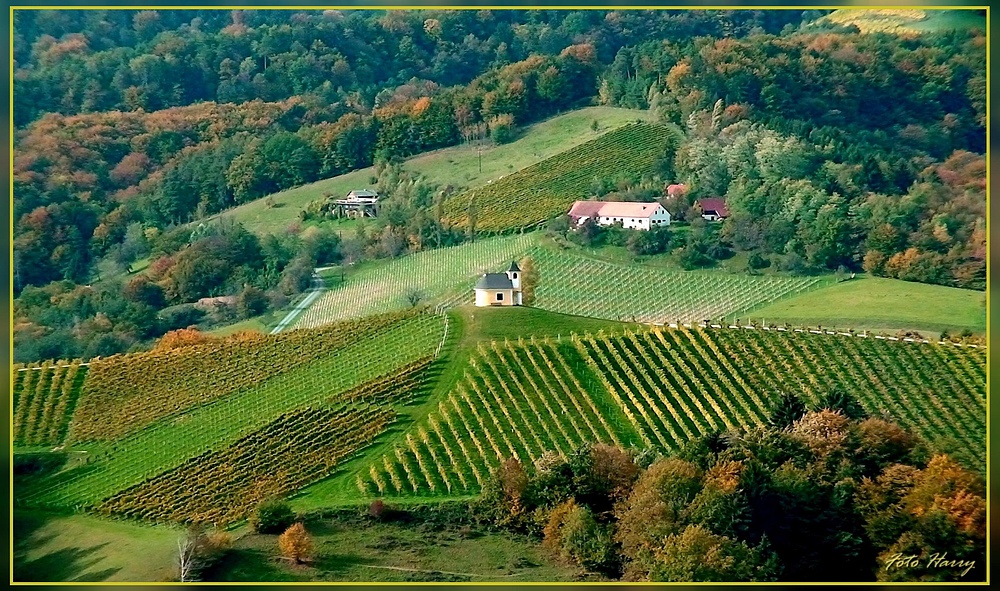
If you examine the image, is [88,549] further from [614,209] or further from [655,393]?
[614,209]

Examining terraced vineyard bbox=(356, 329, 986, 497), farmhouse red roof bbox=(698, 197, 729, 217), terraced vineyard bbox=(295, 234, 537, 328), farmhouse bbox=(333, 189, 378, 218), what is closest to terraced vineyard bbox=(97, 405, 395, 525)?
terraced vineyard bbox=(356, 329, 986, 497)

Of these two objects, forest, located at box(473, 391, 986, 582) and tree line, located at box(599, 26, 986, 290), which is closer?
forest, located at box(473, 391, 986, 582)

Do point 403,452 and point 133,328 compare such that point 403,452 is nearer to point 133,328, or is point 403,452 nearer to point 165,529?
point 165,529

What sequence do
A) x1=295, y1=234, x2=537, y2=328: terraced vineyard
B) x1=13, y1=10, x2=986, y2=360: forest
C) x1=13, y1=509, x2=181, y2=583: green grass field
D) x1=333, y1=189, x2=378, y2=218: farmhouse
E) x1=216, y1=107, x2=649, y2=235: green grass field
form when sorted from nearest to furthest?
x1=13, y1=509, x2=181, y2=583: green grass field, x1=295, y1=234, x2=537, y2=328: terraced vineyard, x1=13, y1=10, x2=986, y2=360: forest, x1=333, y1=189, x2=378, y2=218: farmhouse, x1=216, y1=107, x2=649, y2=235: green grass field

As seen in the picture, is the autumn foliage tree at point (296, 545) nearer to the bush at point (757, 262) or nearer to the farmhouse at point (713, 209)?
the bush at point (757, 262)

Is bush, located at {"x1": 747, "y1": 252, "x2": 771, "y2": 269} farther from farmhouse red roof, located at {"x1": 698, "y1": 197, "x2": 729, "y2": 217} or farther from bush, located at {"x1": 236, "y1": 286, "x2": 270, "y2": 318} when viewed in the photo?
bush, located at {"x1": 236, "y1": 286, "x2": 270, "y2": 318}

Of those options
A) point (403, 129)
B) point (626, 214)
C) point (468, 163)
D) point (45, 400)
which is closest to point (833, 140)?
point (626, 214)

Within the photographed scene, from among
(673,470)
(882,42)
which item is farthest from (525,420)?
(882,42)

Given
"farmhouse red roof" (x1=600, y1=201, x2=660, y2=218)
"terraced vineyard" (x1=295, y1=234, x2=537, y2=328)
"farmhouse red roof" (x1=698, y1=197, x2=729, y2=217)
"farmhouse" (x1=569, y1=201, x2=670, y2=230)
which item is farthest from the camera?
"farmhouse red roof" (x1=698, y1=197, x2=729, y2=217)
